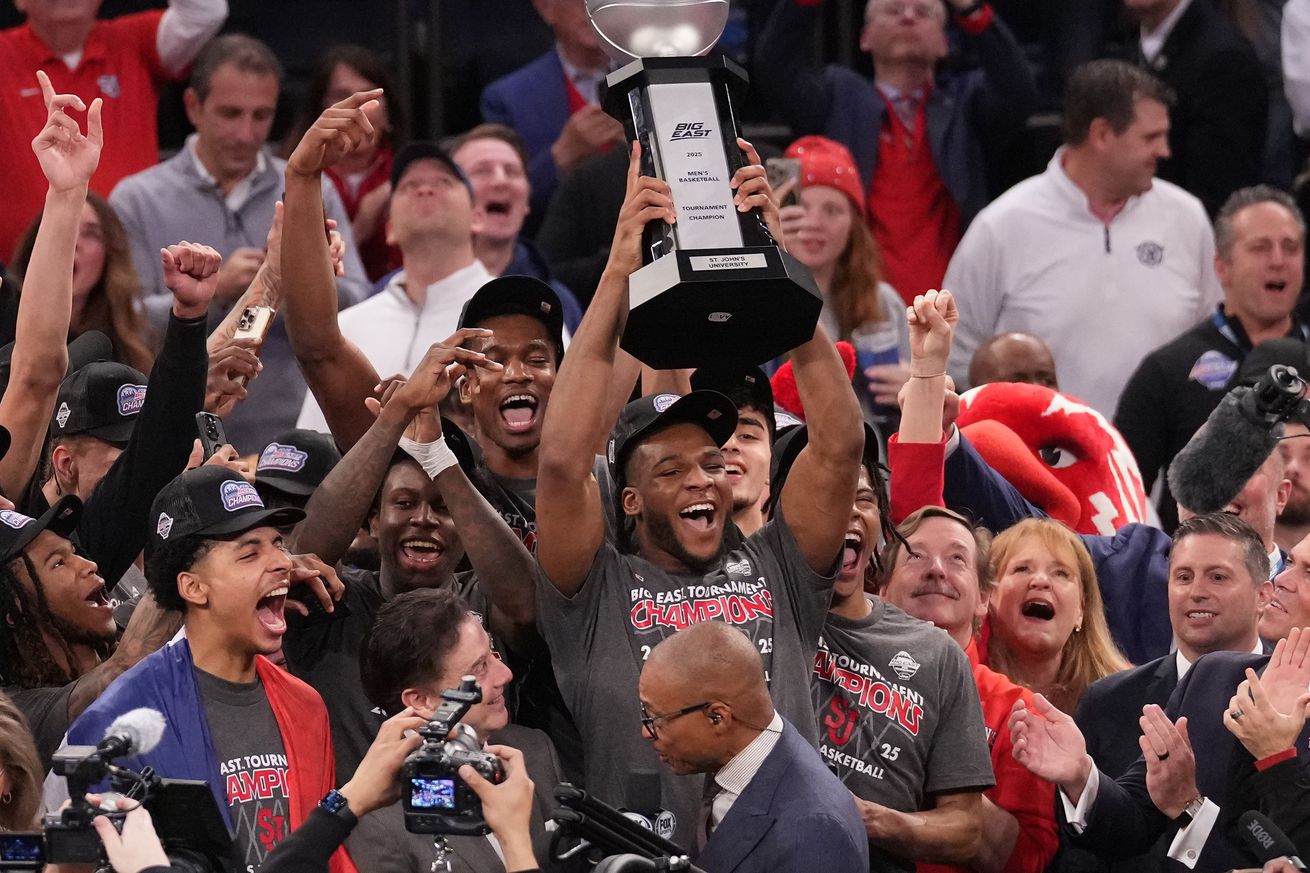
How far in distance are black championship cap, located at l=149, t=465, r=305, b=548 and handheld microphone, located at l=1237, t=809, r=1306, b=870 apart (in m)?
2.13

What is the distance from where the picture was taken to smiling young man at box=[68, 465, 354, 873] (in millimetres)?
4609

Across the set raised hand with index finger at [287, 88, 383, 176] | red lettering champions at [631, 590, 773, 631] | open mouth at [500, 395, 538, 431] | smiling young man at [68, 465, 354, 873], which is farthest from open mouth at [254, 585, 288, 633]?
raised hand with index finger at [287, 88, 383, 176]

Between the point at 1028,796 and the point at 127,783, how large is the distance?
236cm

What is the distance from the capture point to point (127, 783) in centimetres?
417

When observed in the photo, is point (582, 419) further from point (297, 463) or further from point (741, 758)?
point (297, 463)

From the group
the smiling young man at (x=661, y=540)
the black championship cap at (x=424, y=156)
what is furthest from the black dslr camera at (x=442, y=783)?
the black championship cap at (x=424, y=156)

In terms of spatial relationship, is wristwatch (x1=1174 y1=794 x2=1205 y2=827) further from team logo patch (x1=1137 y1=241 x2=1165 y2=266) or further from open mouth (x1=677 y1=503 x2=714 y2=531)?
team logo patch (x1=1137 y1=241 x2=1165 y2=266)

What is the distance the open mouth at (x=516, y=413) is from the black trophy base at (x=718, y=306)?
75 centimetres

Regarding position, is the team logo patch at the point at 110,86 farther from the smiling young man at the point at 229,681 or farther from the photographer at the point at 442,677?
the photographer at the point at 442,677

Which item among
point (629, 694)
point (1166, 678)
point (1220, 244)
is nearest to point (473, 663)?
point (629, 694)

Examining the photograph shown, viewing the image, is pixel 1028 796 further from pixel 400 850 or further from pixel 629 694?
pixel 400 850

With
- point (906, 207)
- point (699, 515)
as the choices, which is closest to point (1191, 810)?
point (699, 515)

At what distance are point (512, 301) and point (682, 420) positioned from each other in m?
0.76

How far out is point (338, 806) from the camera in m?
4.29
